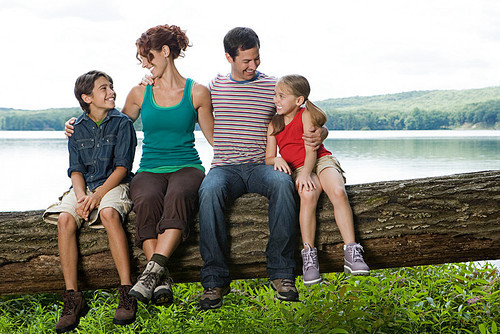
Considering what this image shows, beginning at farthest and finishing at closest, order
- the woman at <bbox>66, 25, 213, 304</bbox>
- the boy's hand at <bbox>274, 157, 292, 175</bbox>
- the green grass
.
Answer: the green grass < the boy's hand at <bbox>274, 157, 292, 175</bbox> < the woman at <bbox>66, 25, 213, 304</bbox>

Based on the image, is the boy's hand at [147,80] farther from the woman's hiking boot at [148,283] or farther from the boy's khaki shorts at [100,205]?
the woman's hiking boot at [148,283]

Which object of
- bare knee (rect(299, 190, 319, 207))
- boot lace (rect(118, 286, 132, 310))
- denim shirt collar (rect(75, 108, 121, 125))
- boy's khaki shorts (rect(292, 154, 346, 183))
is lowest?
boot lace (rect(118, 286, 132, 310))

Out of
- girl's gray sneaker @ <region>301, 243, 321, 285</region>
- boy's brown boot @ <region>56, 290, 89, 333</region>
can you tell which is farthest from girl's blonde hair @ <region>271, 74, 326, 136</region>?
boy's brown boot @ <region>56, 290, 89, 333</region>

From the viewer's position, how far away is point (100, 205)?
2.89 meters

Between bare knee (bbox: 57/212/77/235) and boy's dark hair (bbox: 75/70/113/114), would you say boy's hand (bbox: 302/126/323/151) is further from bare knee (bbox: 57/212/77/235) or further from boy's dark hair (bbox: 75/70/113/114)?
bare knee (bbox: 57/212/77/235)

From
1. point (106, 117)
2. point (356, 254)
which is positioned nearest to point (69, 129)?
point (106, 117)

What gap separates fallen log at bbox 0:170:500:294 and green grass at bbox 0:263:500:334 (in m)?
0.54

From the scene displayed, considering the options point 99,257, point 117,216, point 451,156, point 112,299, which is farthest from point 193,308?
point 451,156

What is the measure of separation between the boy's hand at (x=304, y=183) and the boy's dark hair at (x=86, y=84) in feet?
4.12

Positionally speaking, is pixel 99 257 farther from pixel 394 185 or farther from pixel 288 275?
pixel 394 185

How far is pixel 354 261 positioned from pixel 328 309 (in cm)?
88

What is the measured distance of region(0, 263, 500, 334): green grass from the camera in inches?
140

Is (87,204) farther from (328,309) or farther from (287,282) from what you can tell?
(328,309)

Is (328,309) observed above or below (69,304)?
below
